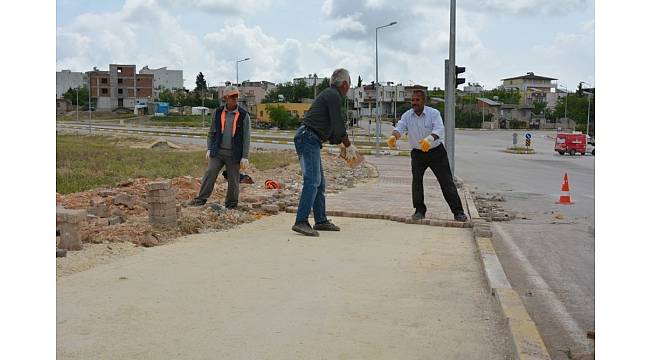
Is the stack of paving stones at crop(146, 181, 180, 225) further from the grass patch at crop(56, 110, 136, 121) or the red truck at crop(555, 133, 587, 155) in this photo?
the grass patch at crop(56, 110, 136, 121)

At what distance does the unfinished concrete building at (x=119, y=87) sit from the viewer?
136250 millimetres

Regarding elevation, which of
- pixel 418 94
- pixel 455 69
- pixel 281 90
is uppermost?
pixel 281 90

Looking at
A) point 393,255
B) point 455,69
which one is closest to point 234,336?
point 393,255

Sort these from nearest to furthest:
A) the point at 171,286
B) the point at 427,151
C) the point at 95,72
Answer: the point at 171,286
the point at 427,151
the point at 95,72

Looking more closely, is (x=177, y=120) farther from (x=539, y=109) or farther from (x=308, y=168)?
(x=308, y=168)

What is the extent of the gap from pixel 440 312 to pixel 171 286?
6.86 ft

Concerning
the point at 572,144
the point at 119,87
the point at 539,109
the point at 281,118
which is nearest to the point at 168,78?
the point at 119,87

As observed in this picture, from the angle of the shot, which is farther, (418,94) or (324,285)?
(418,94)

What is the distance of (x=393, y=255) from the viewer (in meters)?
7.65

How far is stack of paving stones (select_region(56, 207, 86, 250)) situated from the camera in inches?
264

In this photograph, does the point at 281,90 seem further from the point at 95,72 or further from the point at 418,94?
the point at 418,94

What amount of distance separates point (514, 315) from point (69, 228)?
4.00 m

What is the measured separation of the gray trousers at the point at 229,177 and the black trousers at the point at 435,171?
99.1 inches

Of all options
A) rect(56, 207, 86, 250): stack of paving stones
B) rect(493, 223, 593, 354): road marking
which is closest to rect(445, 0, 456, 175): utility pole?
rect(493, 223, 593, 354): road marking
